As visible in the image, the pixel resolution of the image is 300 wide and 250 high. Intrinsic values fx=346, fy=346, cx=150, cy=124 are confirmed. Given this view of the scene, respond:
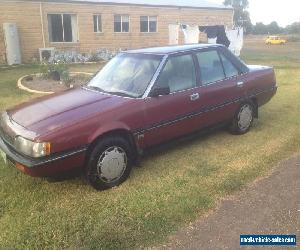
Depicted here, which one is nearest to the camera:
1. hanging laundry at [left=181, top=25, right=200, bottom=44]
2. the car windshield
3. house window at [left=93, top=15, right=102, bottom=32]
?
the car windshield

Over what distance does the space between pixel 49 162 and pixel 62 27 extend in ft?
61.3

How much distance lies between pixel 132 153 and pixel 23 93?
24.4ft

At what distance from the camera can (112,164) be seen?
4.60 metres

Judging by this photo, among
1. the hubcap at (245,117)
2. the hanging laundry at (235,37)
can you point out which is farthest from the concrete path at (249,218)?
the hanging laundry at (235,37)

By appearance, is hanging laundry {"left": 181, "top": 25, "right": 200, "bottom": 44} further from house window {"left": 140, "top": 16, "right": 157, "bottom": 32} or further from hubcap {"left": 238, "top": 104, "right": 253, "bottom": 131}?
hubcap {"left": 238, "top": 104, "right": 253, "bottom": 131}

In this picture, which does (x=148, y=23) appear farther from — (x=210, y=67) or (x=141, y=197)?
(x=141, y=197)

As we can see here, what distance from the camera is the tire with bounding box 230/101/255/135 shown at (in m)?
6.56

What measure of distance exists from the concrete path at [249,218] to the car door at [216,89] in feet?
4.93

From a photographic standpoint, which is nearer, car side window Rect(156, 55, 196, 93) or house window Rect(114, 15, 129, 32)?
car side window Rect(156, 55, 196, 93)

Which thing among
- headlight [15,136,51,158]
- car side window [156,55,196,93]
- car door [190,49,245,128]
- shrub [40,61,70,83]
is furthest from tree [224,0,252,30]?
headlight [15,136,51,158]

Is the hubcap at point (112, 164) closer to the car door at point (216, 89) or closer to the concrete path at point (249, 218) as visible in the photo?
the concrete path at point (249, 218)

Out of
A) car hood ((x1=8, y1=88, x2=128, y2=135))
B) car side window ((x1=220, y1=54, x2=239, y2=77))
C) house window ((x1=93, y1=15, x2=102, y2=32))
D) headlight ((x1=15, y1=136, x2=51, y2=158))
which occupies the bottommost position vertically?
headlight ((x1=15, y1=136, x2=51, y2=158))

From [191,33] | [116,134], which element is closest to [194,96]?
[116,134]

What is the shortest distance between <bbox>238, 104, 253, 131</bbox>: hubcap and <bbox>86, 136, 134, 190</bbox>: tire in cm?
273
